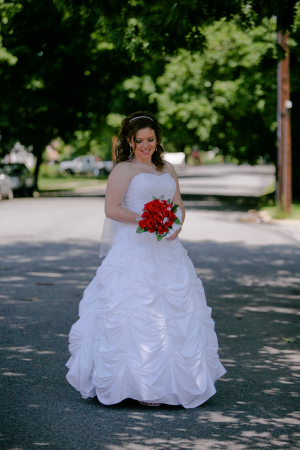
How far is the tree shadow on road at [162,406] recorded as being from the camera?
12.8 feet

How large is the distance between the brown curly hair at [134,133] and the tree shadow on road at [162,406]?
1801 mm

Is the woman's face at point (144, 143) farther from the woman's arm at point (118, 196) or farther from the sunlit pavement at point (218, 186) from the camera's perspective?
the sunlit pavement at point (218, 186)

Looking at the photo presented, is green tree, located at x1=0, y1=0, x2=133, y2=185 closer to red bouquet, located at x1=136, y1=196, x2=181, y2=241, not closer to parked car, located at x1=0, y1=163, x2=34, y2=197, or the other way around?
parked car, located at x1=0, y1=163, x2=34, y2=197

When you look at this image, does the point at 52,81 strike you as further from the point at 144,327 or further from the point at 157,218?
the point at 144,327

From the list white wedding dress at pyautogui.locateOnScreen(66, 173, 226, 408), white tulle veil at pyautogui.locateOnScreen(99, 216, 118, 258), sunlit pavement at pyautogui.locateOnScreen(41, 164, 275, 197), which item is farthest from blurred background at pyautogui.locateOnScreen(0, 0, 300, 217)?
white wedding dress at pyautogui.locateOnScreen(66, 173, 226, 408)

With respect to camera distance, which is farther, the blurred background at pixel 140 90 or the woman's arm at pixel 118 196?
the blurred background at pixel 140 90

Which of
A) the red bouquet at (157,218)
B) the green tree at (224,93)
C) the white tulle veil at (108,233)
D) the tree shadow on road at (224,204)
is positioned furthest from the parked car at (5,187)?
the red bouquet at (157,218)

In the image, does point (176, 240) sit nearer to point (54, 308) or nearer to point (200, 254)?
point (54, 308)

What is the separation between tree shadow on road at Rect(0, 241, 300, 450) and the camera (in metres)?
3.91

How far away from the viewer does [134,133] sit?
4.77 m

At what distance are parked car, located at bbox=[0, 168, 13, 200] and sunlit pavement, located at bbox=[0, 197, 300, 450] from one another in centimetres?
1529

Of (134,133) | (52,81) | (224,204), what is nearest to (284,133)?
(224,204)

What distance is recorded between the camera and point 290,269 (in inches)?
424

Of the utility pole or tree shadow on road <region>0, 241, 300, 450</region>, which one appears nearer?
tree shadow on road <region>0, 241, 300, 450</region>
